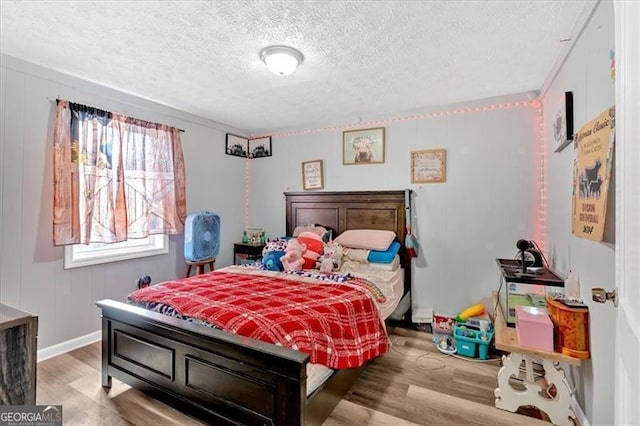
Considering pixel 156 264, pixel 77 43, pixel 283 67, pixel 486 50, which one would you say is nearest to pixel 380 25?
pixel 283 67

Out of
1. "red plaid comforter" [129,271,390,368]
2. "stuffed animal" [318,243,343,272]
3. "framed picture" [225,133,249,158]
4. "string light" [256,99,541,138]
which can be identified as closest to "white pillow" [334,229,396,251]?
"stuffed animal" [318,243,343,272]

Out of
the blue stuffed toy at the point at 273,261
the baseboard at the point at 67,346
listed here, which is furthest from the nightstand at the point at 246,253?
the baseboard at the point at 67,346

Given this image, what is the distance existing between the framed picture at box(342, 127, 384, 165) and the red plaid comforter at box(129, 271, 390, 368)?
186cm

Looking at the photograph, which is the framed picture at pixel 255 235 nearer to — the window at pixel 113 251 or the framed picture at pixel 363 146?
the window at pixel 113 251

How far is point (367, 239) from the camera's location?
3434 mm

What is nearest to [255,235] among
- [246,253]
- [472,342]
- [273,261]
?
[246,253]

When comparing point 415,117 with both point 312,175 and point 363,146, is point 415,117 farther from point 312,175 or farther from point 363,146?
point 312,175

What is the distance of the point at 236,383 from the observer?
1.64 metres

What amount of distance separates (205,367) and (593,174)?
229 centimetres

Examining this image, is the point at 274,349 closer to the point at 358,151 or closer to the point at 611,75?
the point at 611,75

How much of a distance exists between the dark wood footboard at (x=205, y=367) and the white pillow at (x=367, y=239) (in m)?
2.01

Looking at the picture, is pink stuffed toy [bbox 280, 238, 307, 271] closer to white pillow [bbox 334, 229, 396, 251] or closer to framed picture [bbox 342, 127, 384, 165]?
white pillow [bbox 334, 229, 396, 251]

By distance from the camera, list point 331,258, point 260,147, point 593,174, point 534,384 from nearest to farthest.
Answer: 1. point 593,174
2. point 534,384
3. point 331,258
4. point 260,147

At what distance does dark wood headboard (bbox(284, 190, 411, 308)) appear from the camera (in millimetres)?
3574
